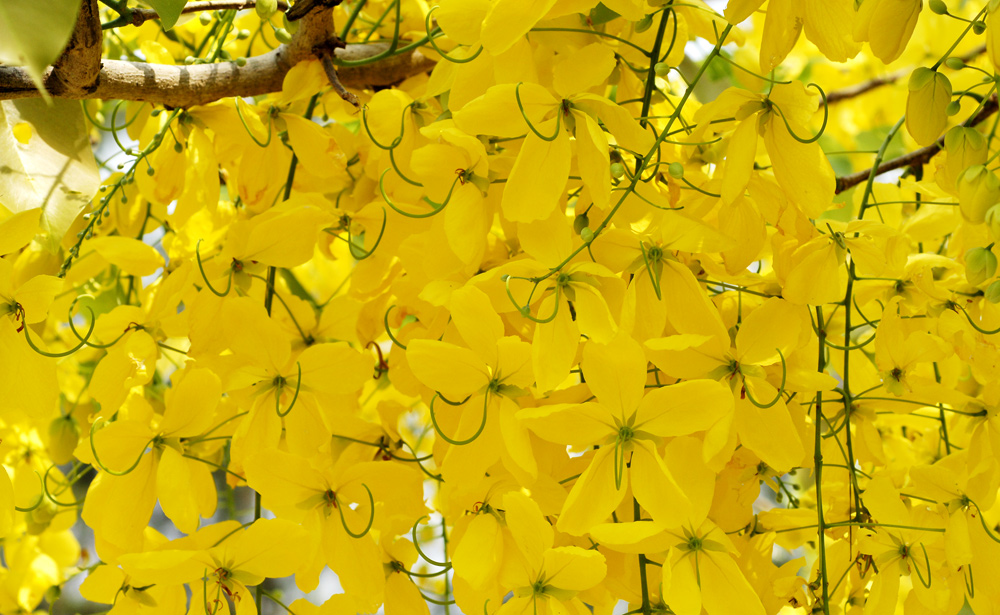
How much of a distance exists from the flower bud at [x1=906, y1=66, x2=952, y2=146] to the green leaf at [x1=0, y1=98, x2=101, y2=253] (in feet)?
1.29

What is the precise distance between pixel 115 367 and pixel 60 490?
0.20 m

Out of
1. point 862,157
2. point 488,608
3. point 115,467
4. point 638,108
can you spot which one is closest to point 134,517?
point 115,467

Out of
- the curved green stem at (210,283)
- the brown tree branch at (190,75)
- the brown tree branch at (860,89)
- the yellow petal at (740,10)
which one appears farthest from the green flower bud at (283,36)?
the brown tree branch at (860,89)

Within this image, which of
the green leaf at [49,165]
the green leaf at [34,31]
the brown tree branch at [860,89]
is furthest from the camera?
the brown tree branch at [860,89]

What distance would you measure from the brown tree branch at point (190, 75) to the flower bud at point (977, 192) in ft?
1.00

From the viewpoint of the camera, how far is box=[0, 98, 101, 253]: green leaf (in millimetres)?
420

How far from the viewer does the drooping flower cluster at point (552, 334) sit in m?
0.33

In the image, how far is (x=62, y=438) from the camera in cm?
56

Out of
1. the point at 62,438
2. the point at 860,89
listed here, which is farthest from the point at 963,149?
the point at 860,89

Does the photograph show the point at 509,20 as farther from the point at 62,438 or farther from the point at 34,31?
the point at 62,438

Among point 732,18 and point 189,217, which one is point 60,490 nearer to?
point 189,217

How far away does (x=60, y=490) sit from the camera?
57cm

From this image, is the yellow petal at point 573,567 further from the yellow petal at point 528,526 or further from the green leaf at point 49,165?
the green leaf at point 49,165

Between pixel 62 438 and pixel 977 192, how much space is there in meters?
0.55
